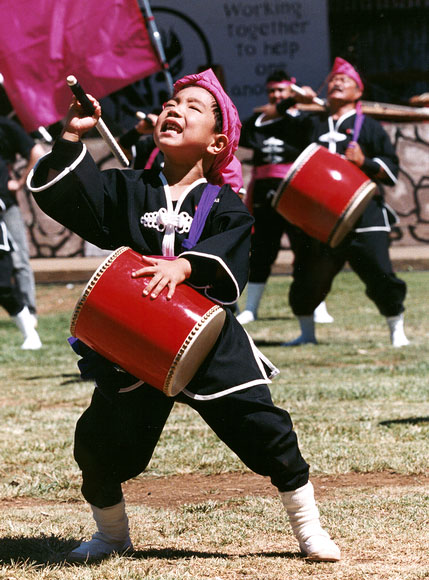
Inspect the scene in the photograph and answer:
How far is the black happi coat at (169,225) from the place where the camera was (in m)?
2.88

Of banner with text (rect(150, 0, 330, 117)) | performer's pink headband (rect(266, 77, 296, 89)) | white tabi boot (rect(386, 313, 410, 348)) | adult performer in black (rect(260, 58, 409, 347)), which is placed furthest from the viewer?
banner with text (rect(150, 0, 330, 117))

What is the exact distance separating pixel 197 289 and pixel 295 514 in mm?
699

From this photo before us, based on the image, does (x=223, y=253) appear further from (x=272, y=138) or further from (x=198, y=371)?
(x=272, y=138)

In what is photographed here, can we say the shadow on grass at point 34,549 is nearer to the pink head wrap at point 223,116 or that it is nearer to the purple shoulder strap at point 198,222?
the purple shoulder strap at point 198,222

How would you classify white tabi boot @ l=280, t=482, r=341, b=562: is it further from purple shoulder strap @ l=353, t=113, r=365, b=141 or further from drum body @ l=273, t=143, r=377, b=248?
purple shoulder strap @ l=353, t=113, r=365, b=141

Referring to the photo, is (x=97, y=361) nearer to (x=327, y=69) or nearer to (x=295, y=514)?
(x=295, y=514)

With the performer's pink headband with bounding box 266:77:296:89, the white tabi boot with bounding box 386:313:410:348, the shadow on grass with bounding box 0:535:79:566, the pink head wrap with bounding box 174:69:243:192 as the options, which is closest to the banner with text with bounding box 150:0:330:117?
the performer's pink headband with bounding box 266:77:296:89

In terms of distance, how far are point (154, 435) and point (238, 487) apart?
3.23ft

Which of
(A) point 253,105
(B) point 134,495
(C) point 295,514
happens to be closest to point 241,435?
(C) point 295,514

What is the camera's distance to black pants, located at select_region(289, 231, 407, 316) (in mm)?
7188

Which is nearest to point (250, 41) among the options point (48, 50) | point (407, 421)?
point (48, 50)

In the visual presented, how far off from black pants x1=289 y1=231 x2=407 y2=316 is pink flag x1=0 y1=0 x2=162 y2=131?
8.74ft

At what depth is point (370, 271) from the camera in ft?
23.7

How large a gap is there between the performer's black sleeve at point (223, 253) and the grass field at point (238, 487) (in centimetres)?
78
